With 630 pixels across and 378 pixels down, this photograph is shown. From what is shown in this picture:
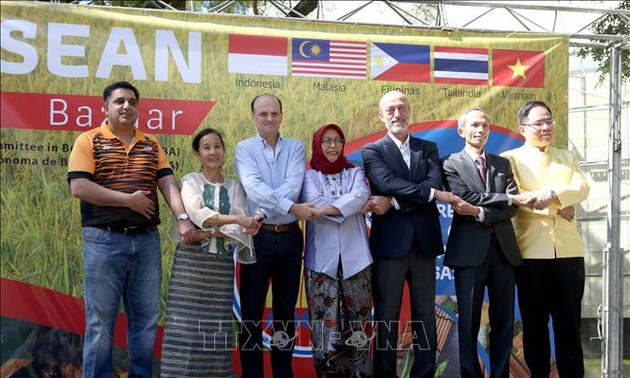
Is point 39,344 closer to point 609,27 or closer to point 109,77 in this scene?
point 109,77

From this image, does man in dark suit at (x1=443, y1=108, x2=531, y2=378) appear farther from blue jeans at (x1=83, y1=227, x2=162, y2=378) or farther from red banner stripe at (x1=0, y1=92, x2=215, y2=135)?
red banner stripe at (x1=0, y1=92, x2=215, y2=135)

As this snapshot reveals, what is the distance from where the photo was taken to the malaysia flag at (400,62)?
541 centimetres

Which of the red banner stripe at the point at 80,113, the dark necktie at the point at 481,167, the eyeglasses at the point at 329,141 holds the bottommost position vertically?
the dark necktie at the point at 481,167

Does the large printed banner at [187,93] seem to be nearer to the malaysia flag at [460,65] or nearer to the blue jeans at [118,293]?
the malaysia flag at [460,65]

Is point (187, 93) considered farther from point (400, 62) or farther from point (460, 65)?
point (460, 65)

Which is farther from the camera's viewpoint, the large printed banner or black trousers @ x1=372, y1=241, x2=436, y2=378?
the large printed banner

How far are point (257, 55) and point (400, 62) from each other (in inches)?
38.6

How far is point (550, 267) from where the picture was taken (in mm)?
4523

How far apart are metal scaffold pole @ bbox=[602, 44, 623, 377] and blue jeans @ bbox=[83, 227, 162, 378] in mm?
3105

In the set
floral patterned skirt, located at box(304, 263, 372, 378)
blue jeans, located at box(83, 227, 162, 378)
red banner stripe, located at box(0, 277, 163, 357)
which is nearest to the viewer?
blue jeans, located at box(83, 227, 162, 378)

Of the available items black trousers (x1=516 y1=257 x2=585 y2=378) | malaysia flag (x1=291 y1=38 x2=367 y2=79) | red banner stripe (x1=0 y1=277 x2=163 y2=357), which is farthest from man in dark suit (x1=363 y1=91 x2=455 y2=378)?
red banner stripe (x1=0 y1=277 x2=163 y2=357)

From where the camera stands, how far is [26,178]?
489 cm

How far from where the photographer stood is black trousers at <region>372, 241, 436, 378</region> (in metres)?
4.27

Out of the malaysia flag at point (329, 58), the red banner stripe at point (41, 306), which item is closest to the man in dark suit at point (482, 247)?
the malaysia flag at point (329, 58)
